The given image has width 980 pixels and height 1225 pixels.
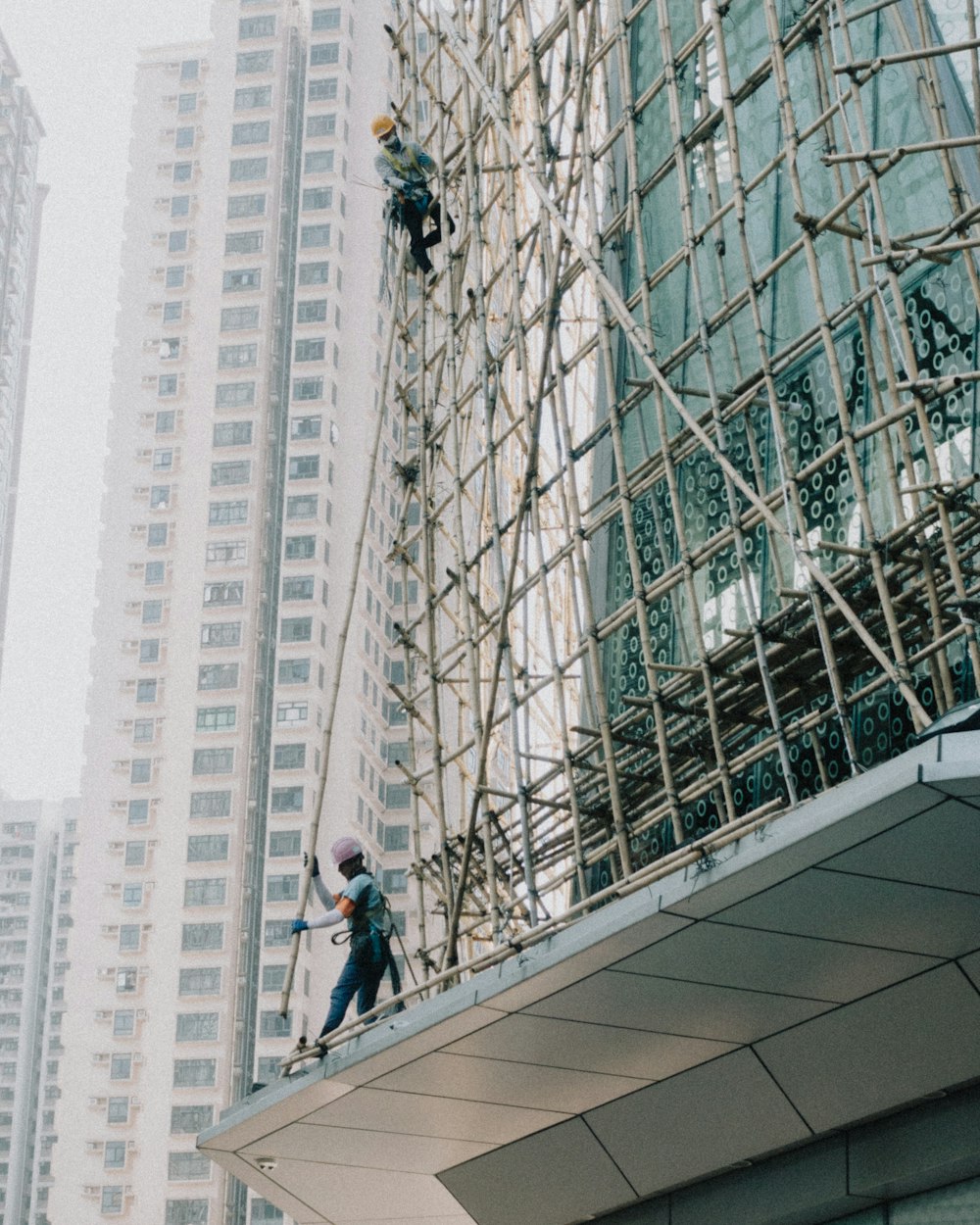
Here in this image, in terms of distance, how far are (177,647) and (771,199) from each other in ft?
124

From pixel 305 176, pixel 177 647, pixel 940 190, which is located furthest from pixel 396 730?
pixel 940 190

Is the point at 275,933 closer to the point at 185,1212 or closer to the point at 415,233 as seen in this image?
the point at 185,1212

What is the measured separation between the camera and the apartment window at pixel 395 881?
43.5 m

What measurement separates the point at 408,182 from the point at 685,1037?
738 centimetres

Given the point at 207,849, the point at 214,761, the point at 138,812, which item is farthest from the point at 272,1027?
the point at 214,761

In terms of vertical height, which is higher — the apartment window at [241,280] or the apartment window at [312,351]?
the apartment window at [241,280]

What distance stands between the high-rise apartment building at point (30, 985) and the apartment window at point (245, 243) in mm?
23477

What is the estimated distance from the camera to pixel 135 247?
53.8 m

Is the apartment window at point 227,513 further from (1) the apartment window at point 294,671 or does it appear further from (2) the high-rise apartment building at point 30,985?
(2) the high-rise apartment building at point 30,985

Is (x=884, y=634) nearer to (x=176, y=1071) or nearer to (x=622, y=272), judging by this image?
(x=622, y=272)

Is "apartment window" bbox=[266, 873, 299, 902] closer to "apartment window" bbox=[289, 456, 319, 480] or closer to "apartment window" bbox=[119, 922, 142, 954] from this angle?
"apartment window" bbox=[119, 922, 142, 954]

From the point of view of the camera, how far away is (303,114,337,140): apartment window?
2058 inches

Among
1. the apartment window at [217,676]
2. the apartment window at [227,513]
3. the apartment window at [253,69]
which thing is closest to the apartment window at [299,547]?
the apartment window at [227,513]

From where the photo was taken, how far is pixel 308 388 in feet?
162
